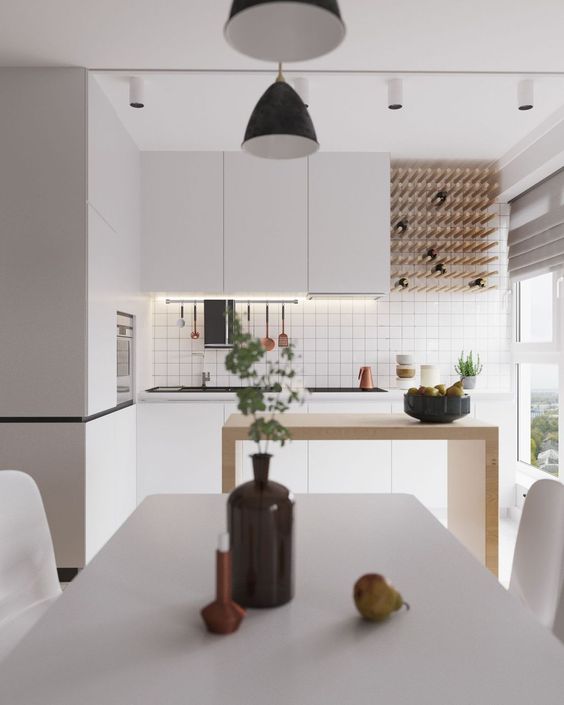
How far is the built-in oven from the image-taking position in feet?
12.7

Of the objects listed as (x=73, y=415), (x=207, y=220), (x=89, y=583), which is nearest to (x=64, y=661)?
(x=89, y=583)

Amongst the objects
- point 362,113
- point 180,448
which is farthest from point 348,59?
point 180,448

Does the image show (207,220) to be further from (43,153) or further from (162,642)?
(162,642)

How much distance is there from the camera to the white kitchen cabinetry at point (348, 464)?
13.8ft

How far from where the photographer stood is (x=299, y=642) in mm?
929

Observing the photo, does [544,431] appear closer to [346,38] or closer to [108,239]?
[346,38]

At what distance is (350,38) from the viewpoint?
2723 millimetres

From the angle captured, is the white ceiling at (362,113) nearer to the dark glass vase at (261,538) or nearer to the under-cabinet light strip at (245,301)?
the under-cabinet light strip at (245,301)

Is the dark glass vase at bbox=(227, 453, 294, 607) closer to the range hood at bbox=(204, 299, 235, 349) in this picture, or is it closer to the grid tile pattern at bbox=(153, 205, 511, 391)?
the range hood at bbox=(204, 299, 235, 349)

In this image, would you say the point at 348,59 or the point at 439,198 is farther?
the point at 439,198

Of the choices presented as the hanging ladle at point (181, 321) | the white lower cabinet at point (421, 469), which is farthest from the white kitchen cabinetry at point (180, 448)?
the white lower cabinet at point (421, 469)

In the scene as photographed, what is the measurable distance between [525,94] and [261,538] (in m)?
3.00

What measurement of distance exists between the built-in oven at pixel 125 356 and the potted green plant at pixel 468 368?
237 cm

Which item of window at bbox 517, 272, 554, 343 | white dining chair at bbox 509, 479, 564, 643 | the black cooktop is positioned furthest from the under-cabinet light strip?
white dining chair at bbox 509, 479, 564, 643
